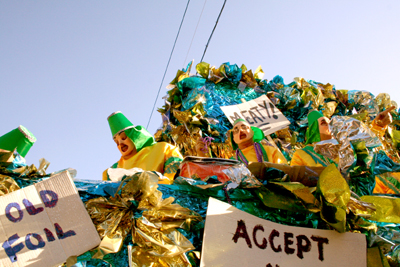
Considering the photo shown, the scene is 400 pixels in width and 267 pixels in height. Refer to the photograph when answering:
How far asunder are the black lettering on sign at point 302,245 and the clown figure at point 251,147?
52.3 inches

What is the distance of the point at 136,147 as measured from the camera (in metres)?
2.71

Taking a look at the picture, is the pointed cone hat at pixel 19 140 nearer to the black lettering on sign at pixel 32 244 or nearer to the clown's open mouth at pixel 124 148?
the clown's open mouth at pixel 124 148

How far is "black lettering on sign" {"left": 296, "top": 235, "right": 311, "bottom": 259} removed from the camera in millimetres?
1304

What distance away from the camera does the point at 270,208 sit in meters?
1.45

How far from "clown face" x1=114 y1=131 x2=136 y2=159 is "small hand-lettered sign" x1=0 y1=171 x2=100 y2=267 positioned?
5.01 feet

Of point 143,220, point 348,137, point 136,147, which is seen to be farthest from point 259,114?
point 143,220

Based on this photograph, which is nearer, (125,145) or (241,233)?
(241,233)

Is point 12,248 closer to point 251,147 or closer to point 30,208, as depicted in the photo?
point 30,208

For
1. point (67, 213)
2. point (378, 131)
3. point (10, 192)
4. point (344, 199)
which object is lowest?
point (378, 131)

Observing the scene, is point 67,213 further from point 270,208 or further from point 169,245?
point 270,208

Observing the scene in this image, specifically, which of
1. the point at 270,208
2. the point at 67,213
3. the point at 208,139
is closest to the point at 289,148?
the point at 208,139

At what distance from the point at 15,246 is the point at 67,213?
0.56 feet

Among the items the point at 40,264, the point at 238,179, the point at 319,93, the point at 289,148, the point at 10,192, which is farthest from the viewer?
the point at 319,93

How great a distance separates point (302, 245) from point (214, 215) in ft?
1.19
